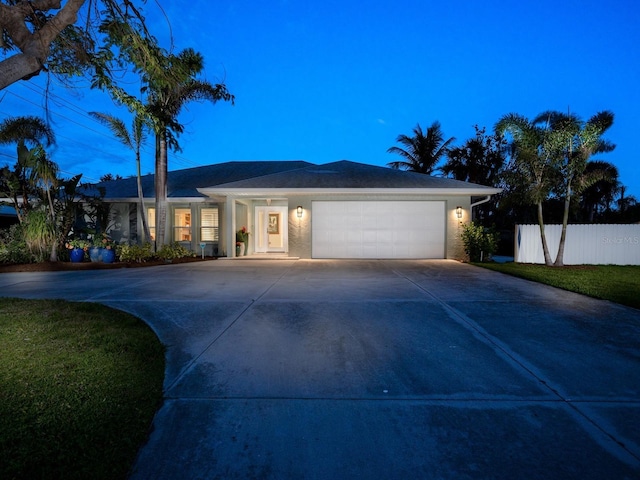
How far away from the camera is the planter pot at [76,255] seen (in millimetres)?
11461

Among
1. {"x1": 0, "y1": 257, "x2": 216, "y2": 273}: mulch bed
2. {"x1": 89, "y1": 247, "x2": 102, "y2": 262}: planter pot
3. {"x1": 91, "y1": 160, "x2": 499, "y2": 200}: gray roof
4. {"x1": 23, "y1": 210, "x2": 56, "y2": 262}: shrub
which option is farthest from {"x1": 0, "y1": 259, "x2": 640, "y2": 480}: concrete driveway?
{"x1": 91, "y1": 160, "x2": 499, "y2": 200}: gray roof

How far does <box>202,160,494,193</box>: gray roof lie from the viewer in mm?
12570

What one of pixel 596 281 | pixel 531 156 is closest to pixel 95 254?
pixel 531 156

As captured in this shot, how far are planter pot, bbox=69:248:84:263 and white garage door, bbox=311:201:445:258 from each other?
789cm

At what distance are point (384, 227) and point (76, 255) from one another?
1066cm

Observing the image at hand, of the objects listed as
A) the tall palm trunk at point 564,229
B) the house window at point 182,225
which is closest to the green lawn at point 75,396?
the house window at point 182,225

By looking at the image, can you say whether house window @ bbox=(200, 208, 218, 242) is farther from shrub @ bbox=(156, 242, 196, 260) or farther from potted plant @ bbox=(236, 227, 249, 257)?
shrub @ bbox=(156, 242, 196, 260)

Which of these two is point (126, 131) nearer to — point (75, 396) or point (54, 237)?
point (54, 237)

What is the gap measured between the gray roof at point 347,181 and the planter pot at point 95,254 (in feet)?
13.1

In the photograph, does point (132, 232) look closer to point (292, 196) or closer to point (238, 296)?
point (292, 196)

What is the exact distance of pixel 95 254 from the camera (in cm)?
1161

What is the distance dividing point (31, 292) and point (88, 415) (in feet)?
20.0

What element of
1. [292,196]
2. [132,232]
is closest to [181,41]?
[292,196]

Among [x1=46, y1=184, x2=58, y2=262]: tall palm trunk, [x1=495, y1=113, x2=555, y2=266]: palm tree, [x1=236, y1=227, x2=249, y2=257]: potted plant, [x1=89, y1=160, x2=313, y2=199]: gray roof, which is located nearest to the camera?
[x1=495, y1=113, x2=555, y2=266]: palm tree
